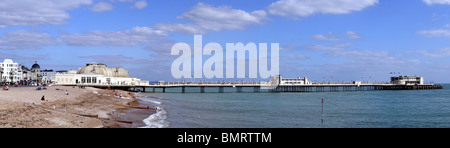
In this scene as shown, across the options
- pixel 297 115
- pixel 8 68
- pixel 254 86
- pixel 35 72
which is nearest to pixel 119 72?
pixel 254 86

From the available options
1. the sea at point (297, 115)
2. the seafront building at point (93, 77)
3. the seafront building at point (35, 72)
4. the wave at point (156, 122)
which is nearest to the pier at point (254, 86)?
the seafront building at point (93, 77)

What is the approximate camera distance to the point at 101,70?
105 meters

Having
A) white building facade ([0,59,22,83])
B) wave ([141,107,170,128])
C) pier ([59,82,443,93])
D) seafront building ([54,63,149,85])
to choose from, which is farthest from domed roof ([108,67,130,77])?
wave ([141,107,170,128])

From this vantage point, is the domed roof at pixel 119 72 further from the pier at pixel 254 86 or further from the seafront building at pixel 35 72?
the seafront building at pixel 35 72

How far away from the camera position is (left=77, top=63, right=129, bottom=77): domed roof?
341 ft

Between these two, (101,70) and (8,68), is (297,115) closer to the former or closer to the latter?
(101,70)

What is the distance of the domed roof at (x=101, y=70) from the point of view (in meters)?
104

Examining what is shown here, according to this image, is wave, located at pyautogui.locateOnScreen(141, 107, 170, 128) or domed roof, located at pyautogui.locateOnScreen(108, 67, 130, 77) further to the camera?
domed roof, located at pyautogui.locateOnScreen(108, 67, 130, 77)

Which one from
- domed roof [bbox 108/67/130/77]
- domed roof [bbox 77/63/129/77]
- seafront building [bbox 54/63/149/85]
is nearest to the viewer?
seafront building [bbox 54/63/149/85]

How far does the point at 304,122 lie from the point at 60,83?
3160 inches

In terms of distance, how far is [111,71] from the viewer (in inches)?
4412

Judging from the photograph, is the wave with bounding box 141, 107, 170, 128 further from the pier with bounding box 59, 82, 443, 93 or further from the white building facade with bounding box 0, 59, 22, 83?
the white building facade with bounding box 0, 59, 22, 83
